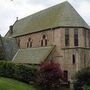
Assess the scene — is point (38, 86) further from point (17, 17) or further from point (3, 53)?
point (17, 17)

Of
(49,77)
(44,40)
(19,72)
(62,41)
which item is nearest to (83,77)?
(49,77)

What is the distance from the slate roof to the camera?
51.8 meters

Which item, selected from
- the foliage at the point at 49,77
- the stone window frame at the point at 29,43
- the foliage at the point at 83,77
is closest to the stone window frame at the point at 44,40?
the stone window frame at the point at 29,43

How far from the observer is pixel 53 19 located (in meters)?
56.0

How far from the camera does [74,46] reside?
5197cm

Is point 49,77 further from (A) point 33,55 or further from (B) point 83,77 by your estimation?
(A) point 33,55

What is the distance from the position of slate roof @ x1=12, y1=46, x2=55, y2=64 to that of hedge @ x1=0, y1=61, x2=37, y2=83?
14.4 feet

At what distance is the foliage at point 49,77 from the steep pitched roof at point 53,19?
12615 millimetres

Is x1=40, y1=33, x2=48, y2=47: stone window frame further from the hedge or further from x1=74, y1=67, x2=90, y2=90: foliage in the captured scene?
x1=74, y1=67, x2=90, y2=90: foliage

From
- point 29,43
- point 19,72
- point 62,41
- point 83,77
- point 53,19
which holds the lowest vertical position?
point 83,77

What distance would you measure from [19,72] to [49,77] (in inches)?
272

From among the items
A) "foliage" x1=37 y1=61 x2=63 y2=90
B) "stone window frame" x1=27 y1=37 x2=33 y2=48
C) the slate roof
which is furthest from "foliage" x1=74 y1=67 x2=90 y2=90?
"stone window frame" x1=27 y1=37 x2=33 y2=48

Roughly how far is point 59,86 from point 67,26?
13130 mm

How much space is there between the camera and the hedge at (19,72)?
152ft
